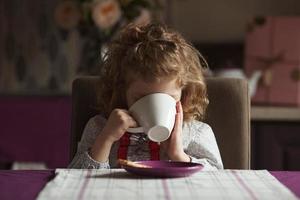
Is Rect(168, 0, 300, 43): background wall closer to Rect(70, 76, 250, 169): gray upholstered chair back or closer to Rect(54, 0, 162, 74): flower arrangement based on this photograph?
Rect(54, 0, 162, 74): flower arrangement

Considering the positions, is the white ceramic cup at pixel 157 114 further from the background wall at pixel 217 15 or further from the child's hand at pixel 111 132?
the background wall at pixel 217 15

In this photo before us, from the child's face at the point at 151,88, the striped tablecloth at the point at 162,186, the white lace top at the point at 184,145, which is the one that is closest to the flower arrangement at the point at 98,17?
the white lace top at the point at 184,145

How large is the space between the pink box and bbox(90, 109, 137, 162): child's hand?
1539 mm

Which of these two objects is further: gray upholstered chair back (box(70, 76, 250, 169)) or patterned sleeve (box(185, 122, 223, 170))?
gray upholstered chair back (box(70, 76, 250, 169))

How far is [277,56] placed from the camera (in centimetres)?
290

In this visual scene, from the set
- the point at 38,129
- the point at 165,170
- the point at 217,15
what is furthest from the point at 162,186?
the point at 217,15

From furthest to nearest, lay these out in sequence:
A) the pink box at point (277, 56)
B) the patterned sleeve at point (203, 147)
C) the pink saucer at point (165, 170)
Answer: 1. the pink box at point (277, 56)
2. the patterned sleeve at point (203, 147)
3. the pink saucer at point (165, 170)

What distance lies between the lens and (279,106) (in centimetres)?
284

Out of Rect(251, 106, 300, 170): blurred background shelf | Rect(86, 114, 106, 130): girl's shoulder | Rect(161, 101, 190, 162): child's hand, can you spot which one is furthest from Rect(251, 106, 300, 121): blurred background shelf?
Rect(161, 101, 190, 162): child's hand

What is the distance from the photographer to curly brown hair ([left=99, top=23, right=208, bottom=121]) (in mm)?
1474

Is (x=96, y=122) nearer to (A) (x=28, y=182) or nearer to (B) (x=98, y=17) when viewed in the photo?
(A) (x=28, y=182)

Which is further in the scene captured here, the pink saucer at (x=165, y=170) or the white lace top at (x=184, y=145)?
the white lace top at (x=184, y=145)

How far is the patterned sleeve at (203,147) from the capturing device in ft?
5.22

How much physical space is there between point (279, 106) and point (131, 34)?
54.6 inches
